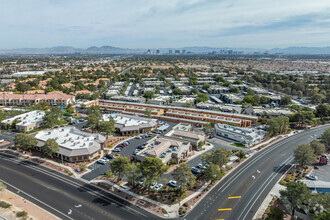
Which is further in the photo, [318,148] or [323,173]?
[318,148]

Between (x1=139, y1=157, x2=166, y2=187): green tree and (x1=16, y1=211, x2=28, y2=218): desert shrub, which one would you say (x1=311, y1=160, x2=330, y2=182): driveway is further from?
(x1=16, y1=211, x2=28, y2=218): desert shrub

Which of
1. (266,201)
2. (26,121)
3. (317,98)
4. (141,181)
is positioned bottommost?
(266,201)

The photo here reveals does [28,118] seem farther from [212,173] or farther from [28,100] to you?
[212,173]

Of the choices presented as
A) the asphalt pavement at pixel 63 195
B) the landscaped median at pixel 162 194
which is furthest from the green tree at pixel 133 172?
the asphalt pavement at pixel 63 195

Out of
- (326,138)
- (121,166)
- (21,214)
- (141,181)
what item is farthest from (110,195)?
(326,138)

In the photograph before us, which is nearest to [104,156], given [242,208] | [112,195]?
[112,195]

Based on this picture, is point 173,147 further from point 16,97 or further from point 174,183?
point 16,97
